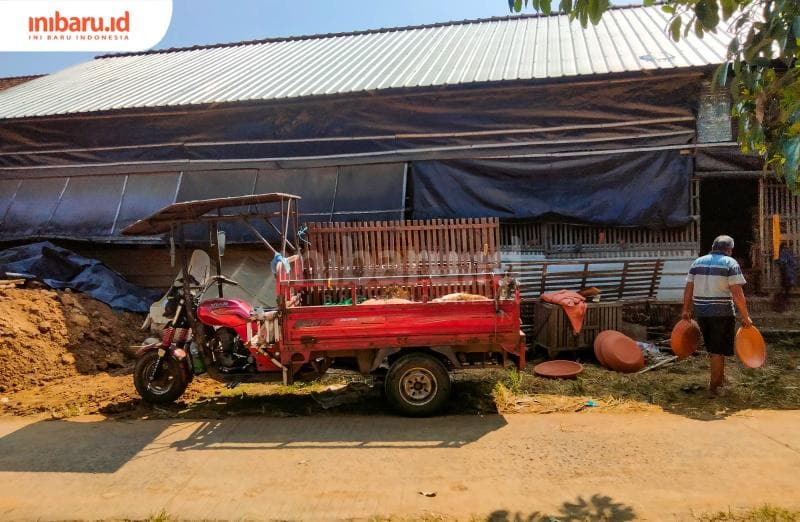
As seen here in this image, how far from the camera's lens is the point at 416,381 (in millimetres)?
5367

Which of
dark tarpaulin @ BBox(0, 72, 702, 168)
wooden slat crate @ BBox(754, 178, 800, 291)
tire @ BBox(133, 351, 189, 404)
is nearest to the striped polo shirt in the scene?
dark tarpaulin @ BBox(0, 72, 702, 168)

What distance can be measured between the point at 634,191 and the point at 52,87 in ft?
47.0

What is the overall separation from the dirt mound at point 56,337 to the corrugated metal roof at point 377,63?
4.31 meters

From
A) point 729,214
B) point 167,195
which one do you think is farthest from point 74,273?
point 729,214

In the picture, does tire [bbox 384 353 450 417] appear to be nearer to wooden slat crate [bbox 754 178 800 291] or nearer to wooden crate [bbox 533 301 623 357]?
wooden crate [bbox 533 301 623 357]

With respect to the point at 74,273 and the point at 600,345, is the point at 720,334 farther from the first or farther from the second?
the point at 74,273

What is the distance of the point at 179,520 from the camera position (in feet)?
11.4

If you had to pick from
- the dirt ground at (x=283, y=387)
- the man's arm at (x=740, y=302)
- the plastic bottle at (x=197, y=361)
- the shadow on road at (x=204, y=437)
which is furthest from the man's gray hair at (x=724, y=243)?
the plastic bottle at (x=197, y=361)

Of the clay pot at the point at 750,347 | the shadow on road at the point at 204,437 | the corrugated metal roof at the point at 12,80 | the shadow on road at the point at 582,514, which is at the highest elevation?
the corrugated metal roof at the point at 12,80

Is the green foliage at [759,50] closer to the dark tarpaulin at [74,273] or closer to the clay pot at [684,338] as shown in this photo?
the clay pot at [684,338]

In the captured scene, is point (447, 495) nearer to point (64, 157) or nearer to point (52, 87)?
point (64, 157)

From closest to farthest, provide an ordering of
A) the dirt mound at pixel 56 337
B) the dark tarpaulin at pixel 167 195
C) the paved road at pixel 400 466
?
the paved road at pixel 400 466 < the dirt mound at pixel 56 337 < the dark tarpaulin at pixel 167 195

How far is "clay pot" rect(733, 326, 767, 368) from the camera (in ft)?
18.4

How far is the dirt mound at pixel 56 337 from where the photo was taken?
701cm
